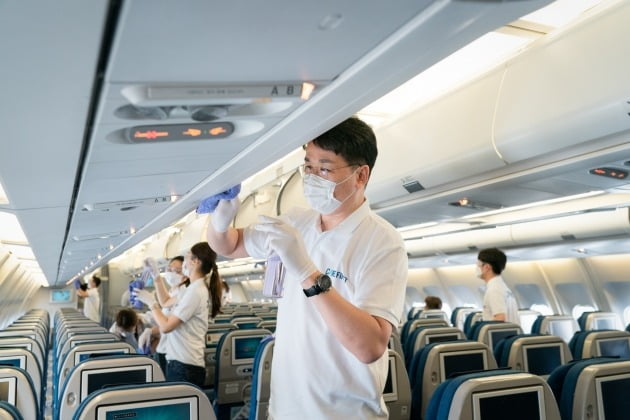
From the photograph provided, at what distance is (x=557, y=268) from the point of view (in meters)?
10.8

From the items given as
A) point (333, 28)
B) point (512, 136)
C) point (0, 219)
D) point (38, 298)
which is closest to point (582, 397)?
point (512, 136)

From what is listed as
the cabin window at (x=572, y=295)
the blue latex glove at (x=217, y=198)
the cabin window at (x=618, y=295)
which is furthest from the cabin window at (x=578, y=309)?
the blue latex glove at (x=217, y=198)

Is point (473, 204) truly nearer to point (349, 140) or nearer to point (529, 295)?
point (349, 140)

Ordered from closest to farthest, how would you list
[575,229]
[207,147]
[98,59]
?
[98,59], [207,147], [575,229]

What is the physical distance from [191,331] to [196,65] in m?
4.17

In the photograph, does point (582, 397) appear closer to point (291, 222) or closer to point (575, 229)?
point (291, 222)

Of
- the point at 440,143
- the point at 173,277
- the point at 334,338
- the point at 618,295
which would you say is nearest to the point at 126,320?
the point at 173,277

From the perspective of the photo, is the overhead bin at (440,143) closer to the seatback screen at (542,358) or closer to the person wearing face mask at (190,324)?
the seatback screen at (542,358)

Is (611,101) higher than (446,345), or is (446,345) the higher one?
(611,101)

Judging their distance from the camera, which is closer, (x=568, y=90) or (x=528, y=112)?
(x=568, y=90)

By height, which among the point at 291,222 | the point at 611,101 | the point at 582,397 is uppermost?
the point at 611,101

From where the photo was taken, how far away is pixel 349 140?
7.38 ft

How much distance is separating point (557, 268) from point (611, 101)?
27.8 ft

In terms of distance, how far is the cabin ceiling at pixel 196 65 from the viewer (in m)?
1.13
